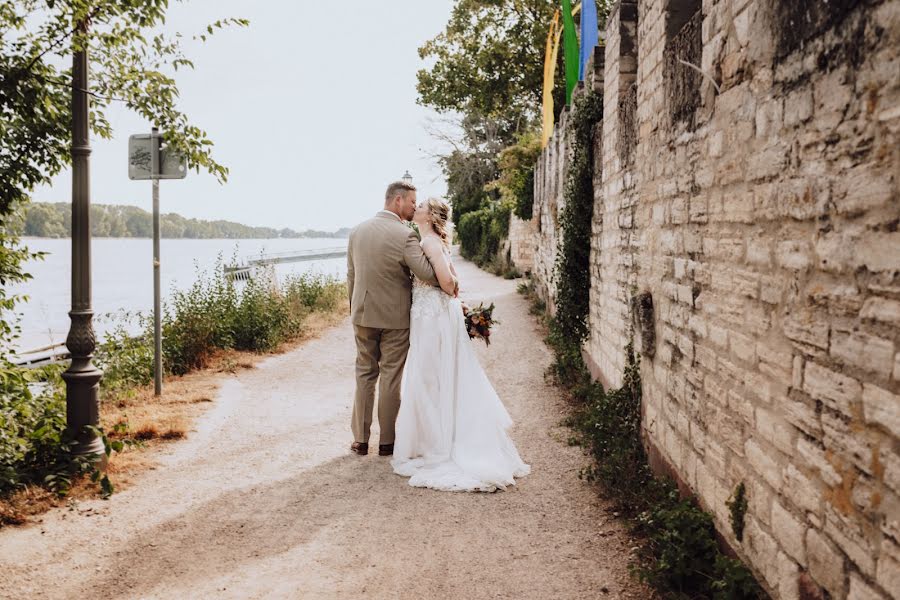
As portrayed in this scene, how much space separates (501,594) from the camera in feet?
11.3

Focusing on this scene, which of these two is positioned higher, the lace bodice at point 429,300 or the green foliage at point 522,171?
the green foliage at point 522,171

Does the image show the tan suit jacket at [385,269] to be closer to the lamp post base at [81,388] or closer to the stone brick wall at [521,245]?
the lamp post base at [81,388]

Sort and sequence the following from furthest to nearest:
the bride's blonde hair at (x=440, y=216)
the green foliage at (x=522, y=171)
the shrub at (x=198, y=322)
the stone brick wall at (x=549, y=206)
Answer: the green foliage at (x=522, y=171), the stone brick wall at (x=549, y=206), the shrub at (x=198, y=322), the bride's blonde hair at (x=440, y=216)

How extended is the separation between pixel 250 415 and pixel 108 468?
1950mm

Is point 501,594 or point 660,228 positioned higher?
point 660,228

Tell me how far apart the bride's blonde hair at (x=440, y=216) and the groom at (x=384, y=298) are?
186 mm

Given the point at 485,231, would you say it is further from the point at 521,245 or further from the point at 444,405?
the point at 444,405

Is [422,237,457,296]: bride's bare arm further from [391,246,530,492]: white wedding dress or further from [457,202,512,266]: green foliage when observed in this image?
[457,202,512,266]: green foliage

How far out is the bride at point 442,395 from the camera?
5219mm

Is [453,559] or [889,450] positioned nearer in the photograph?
[889,450]

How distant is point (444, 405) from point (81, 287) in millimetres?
2623

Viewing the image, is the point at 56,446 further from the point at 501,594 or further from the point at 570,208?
the point at 570,208

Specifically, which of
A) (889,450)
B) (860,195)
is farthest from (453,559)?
(860,195)

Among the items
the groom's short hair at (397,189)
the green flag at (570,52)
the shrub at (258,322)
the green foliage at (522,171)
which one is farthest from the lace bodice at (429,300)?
the green foliage at (522,171)
